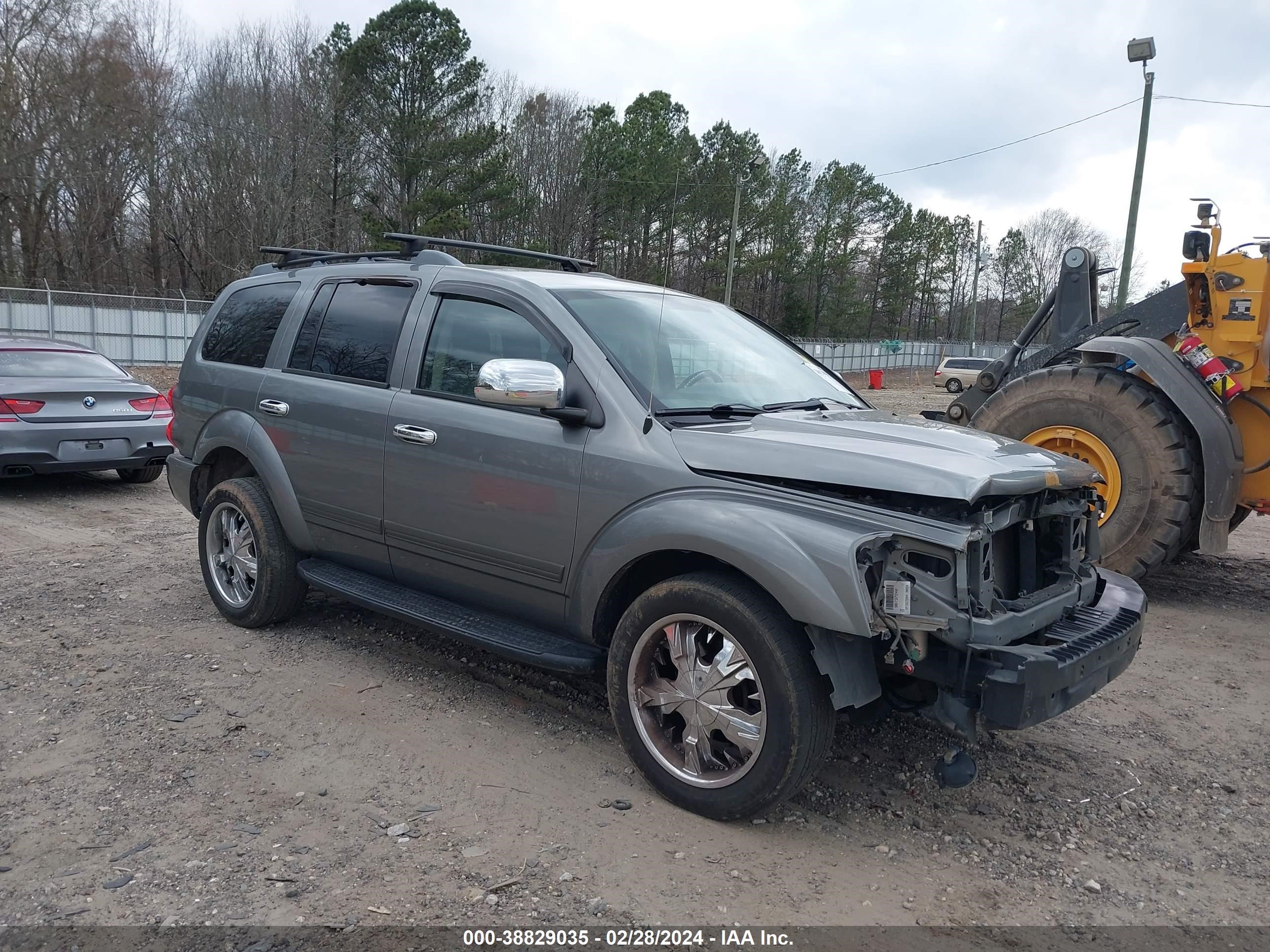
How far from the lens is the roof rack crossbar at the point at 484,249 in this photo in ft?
15.5

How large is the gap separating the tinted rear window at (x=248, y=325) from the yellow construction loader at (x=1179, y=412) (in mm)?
5003

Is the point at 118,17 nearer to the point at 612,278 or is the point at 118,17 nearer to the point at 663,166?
the point at 663,166

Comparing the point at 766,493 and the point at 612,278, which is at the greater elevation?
the point at 612,278

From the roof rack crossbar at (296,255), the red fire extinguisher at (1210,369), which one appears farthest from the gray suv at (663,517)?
the red fire extinguisher at (1210,369)

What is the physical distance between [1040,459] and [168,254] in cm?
4580

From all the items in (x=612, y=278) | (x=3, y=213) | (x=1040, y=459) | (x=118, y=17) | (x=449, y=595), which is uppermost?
(x=118, y=17)

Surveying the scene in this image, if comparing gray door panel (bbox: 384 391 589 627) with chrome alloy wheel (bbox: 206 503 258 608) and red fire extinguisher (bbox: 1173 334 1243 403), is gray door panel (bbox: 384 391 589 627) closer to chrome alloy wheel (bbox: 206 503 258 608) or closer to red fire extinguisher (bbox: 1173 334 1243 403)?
chrome alloy wheel (bbox: 206 503 258 608)

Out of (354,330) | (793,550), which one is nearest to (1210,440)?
(793,550)

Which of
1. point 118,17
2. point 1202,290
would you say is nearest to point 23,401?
point 1202,290

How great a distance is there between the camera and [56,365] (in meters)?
9.09

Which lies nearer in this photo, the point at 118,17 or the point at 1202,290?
the point at 1202,290

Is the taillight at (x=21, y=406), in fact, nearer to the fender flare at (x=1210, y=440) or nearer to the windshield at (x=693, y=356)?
the windshield at (x=693, y=356)

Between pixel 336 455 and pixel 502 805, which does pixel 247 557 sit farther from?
pixel 502 805

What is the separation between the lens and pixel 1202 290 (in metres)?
6.39
